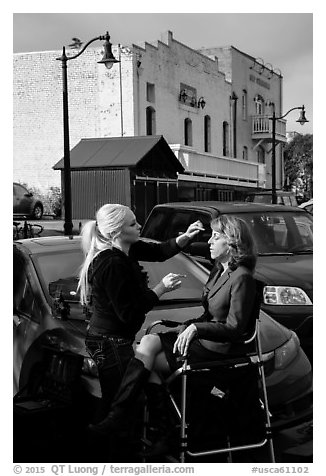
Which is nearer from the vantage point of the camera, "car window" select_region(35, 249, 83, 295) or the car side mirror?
the car side mirror

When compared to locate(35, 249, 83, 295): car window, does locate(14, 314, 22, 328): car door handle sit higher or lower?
lower

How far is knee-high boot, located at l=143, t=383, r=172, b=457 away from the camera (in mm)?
3193

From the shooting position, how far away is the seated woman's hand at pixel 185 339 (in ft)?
10.2

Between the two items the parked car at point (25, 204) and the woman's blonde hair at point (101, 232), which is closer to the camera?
the woman's blonde hair at point (101, 232)

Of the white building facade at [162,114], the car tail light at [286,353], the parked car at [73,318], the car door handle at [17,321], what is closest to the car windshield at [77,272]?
the parked car at [73,318]

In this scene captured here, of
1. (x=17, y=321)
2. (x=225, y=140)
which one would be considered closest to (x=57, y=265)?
(x=17, y=321)

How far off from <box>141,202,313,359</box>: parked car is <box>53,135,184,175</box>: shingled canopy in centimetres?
997

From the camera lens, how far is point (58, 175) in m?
22.6

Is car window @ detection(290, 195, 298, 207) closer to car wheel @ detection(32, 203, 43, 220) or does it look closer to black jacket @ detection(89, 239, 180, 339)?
car wheel @ detection(32, 203, 43, 220)

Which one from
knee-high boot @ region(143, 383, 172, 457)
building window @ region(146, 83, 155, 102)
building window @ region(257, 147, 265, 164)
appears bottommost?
knee-high boot @ region(143, 383, 172, 457)

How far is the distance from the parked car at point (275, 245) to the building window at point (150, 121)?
59.9ft

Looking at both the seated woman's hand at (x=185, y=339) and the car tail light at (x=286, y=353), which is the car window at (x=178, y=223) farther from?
the seated woman's hand at (x=185, y=339)

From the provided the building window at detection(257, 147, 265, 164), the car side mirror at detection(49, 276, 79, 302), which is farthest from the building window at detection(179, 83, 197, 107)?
the car side mirror at detection(49, 276, 79, 302)

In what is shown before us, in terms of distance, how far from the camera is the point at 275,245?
697 centimetres
